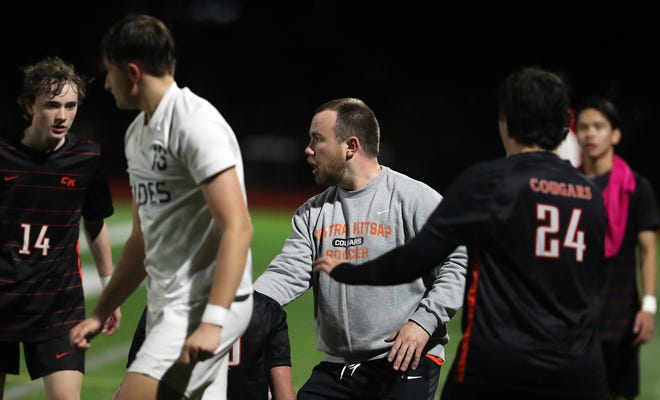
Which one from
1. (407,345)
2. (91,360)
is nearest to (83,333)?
(407,345)

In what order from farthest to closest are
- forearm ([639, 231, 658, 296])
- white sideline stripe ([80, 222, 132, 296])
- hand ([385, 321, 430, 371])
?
white sideline stripe ([80, 222, 132, 296]), forearm ([639, 231, 658, 296]), hand ([385, 321, 430, 371])

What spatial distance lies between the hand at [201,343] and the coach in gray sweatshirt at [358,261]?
1243 millimetres

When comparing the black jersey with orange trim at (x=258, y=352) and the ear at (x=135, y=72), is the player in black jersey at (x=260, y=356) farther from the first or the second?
the ear at (x=135, y=72)

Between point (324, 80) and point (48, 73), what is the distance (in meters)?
24.7

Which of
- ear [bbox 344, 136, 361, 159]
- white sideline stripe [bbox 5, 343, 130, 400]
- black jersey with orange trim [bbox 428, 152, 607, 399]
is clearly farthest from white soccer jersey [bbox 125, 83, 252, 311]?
white sideline stripe [bbox 5, 343, 130, 400]

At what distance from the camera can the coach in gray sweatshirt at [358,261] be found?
4238 millimetres

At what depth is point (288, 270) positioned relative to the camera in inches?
173

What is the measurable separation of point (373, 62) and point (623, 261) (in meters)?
23.6

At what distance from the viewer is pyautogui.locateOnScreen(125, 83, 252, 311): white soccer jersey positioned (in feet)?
10.1

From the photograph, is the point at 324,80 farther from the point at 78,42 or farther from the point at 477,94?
the point at 78,42

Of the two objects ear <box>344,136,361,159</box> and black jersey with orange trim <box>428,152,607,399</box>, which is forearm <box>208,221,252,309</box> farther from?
ear <box>344,136,361,159</box>

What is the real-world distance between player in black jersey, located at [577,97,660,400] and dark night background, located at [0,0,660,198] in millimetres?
18661

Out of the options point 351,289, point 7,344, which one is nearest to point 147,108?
point 351,289

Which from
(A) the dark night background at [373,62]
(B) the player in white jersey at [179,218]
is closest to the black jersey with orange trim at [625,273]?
(B) the player in white jersey at [179,218]
